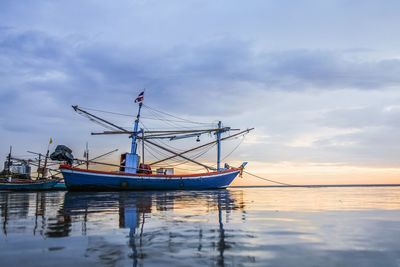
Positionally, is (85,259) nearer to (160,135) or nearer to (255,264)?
(255,264)

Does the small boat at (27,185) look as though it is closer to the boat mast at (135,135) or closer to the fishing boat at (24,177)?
the fishing boat at (24,177)

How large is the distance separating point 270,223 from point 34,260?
19.4 feet

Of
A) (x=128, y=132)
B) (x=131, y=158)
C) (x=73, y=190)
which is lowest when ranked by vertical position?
(x=73, y=190)

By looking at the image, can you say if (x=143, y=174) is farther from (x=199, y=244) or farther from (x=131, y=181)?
(x=199, y=244)

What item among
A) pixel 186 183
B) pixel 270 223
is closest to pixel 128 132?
pixel 186 183

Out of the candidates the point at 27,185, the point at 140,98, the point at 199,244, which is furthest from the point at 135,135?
the point at 199,244

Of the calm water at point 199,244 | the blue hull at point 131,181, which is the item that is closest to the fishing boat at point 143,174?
the blue hull at point 131,181

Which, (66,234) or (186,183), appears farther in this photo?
(186,183)

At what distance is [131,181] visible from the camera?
152ft

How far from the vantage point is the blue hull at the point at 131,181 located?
43.9m

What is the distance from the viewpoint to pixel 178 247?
5.98 metres

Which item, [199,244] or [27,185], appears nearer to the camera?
[199,244]

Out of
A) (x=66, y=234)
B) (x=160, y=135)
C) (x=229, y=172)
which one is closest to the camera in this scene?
(x=66, y=234)

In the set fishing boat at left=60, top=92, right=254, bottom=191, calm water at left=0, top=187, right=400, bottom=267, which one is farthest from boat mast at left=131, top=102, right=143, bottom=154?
calm water at left=0, top=187, right=400, bottom=267
